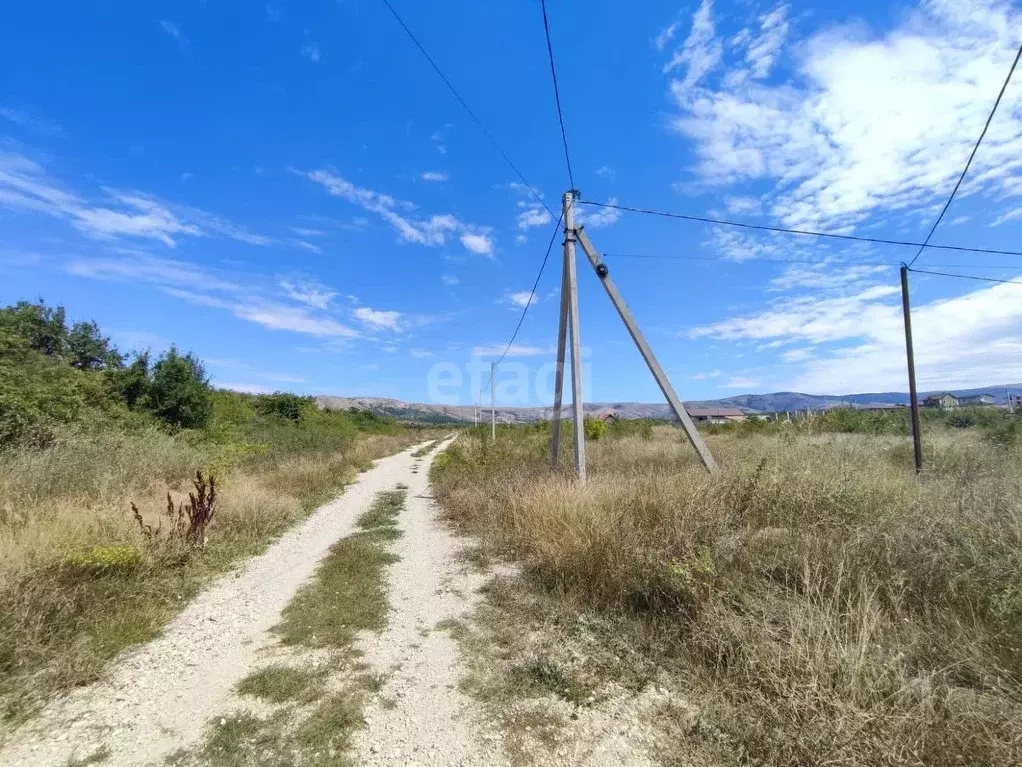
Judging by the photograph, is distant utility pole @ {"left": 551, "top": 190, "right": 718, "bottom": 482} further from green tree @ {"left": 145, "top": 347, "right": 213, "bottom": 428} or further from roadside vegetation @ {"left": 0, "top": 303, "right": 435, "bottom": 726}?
green tree @ {"left": 145, "top": 347, "right": 213, "bottom": 428}

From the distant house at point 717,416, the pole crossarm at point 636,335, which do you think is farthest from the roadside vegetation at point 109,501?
the distant house at point 717,416

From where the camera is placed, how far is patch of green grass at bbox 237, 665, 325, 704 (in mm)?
3088

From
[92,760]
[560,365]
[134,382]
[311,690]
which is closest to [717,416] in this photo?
[560,365]

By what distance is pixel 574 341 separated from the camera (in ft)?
28.2

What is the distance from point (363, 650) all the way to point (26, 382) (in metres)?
11.1

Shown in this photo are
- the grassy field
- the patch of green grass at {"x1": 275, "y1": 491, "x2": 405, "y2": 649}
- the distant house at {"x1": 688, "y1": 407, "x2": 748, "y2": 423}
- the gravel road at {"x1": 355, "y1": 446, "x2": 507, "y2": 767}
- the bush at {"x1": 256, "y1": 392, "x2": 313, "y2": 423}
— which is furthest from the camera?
the distant house at {"x1": 688, "y1": 407, "x2": 748, "y2": 423}

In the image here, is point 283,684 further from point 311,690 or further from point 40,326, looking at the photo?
point 40,326

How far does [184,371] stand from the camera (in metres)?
15.8

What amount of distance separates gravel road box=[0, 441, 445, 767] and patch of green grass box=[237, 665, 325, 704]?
0.14 m

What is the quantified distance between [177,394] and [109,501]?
1075cm

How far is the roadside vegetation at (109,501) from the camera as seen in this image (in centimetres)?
365

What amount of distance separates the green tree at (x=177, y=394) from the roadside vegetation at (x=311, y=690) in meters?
13.3

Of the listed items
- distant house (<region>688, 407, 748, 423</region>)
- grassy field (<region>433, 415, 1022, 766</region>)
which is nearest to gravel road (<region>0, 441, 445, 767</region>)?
grassy field (<region>433, 415, 1022, 766</region>)

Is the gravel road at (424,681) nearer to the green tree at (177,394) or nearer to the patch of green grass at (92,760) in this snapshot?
the patch of green grass at (92,760)
